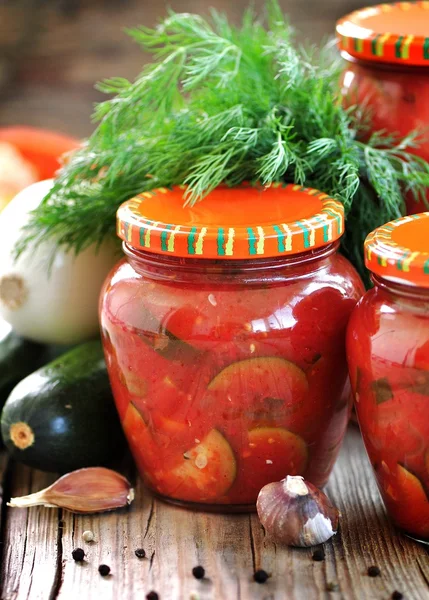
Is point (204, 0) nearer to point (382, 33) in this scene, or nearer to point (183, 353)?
point (382, 33)

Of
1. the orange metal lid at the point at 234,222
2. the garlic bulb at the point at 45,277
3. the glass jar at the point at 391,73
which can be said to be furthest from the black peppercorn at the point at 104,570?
the glass jar at the point at 391,73

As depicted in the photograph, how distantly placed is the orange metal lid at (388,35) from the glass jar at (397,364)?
0.82 feet

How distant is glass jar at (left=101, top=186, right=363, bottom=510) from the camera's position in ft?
3.36

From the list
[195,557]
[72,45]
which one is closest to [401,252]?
[195,557]

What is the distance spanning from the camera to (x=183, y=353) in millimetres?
1039

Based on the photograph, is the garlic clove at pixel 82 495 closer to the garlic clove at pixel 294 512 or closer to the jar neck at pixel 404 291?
the garlic clove at pixel 294 512

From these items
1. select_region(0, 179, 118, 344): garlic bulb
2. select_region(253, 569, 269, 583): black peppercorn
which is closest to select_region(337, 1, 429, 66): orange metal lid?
select_region(0, 179, 118, 344): garlic bulb

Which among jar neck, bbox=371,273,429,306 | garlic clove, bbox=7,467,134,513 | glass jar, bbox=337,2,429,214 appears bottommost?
garlic clove, bbox=7,467,134,513

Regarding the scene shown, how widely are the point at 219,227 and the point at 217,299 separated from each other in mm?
81

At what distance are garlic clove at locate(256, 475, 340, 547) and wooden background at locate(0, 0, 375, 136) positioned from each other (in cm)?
192

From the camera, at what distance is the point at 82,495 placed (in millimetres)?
1156

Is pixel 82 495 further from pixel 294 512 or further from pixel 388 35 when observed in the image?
pixel 388 35

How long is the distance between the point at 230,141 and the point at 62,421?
0.43 metres

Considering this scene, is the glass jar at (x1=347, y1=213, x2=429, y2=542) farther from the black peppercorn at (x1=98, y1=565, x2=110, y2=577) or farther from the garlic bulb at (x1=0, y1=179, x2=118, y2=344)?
the garlic bulb at (x1=0, y1=179, x2=118, y2=344)
